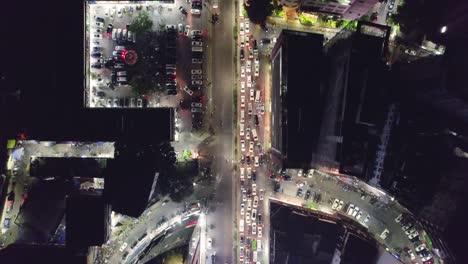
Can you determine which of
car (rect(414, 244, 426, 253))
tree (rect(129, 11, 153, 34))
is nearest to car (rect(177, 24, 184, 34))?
tree (rect(129, 11, 153, 34))

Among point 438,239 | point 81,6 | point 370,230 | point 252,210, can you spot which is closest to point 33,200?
point 81,6

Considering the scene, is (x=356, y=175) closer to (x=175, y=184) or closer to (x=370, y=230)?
(x=370, y=230)

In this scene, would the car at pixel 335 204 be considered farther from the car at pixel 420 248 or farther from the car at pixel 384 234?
the car at pixel 420 248

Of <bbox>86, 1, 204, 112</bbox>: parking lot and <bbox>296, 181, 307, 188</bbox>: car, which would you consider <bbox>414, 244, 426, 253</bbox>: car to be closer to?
<bbox>296, 181, 307, 188</bbox>: car

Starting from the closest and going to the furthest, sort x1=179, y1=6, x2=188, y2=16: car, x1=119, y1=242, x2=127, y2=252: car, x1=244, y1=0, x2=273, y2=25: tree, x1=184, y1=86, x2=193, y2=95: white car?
x1=244, y1=0, x2=273, y2=25: tree → x1=179, y1=6, x2=188, y2=16: car → x1=119, y1=242, x2=127, y2=252: car → x1=184, y1=86, x2=193, y2=95: white car

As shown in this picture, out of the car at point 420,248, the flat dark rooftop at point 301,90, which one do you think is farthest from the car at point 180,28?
the car at point 420,248

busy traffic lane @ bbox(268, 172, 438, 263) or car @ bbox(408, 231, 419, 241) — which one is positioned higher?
busy traffic lane @ bbox(268, 172, 438, 263)

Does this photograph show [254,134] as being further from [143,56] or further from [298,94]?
[143,56]
